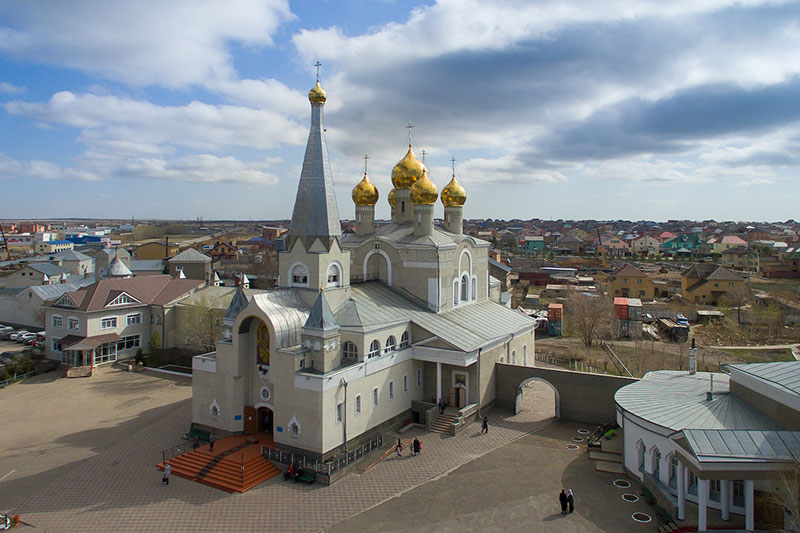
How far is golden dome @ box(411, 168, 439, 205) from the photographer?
97.8 ft

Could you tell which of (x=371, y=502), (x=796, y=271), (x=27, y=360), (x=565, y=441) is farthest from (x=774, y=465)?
(x=796, y=271)

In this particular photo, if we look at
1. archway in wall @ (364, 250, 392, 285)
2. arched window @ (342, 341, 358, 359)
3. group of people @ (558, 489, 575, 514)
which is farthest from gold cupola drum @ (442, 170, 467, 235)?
group of people @ (558, 489, 575, 514)

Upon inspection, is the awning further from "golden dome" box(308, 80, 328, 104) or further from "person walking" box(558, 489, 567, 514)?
"person walking" box(558, 489, 567, 514)

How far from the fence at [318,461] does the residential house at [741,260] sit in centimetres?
8280

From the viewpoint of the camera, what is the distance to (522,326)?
30484 mm

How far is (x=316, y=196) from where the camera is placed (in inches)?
949

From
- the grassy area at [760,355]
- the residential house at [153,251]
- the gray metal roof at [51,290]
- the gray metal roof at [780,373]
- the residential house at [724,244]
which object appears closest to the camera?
the gray metal roof at [780,373]

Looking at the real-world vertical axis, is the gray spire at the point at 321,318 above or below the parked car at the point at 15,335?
above

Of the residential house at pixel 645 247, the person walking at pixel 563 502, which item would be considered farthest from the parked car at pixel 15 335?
the residential house at pixel 645 247

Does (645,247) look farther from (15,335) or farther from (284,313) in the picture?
(15,335)

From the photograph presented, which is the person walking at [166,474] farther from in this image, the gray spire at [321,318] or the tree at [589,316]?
the tree at [589,316]

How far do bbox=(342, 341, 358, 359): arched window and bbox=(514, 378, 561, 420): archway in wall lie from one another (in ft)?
29.7

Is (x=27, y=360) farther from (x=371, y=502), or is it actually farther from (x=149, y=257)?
(x=149, y=257)

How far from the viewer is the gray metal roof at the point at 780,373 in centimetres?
1622
